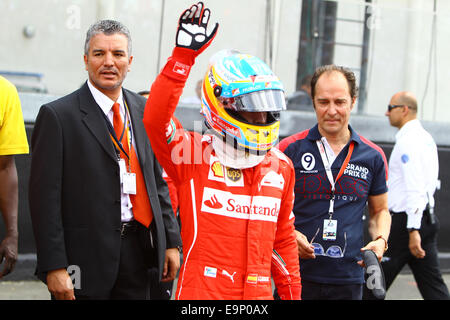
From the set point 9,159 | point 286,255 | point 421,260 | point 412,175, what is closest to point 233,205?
point 286,255

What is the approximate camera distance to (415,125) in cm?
636

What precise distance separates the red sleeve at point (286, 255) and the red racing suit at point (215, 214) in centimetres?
13

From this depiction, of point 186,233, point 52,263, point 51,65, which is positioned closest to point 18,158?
point 51,65

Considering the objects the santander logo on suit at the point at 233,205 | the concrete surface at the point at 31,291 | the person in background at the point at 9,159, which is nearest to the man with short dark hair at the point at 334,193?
the santander logo on suit at the point at 233,205

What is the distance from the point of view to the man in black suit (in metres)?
3.33

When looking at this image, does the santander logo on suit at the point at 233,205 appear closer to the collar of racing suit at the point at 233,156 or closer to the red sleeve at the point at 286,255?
the collar of racing suit at the point at 233,156

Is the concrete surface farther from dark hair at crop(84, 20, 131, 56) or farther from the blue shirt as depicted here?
dark hair at crop(84, 20, 131, 56)

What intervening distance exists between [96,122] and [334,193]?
1.46 metres

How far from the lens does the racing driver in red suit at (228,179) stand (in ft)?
9.52

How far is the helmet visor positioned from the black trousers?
133 inches

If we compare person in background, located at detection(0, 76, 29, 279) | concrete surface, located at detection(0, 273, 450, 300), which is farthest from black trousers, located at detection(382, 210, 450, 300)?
person in background, located at detection(0, 76, 29, 279)

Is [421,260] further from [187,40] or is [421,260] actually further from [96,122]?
[187,40]

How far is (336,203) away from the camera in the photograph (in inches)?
159

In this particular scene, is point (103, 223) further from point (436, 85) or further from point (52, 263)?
point (436, 85)
